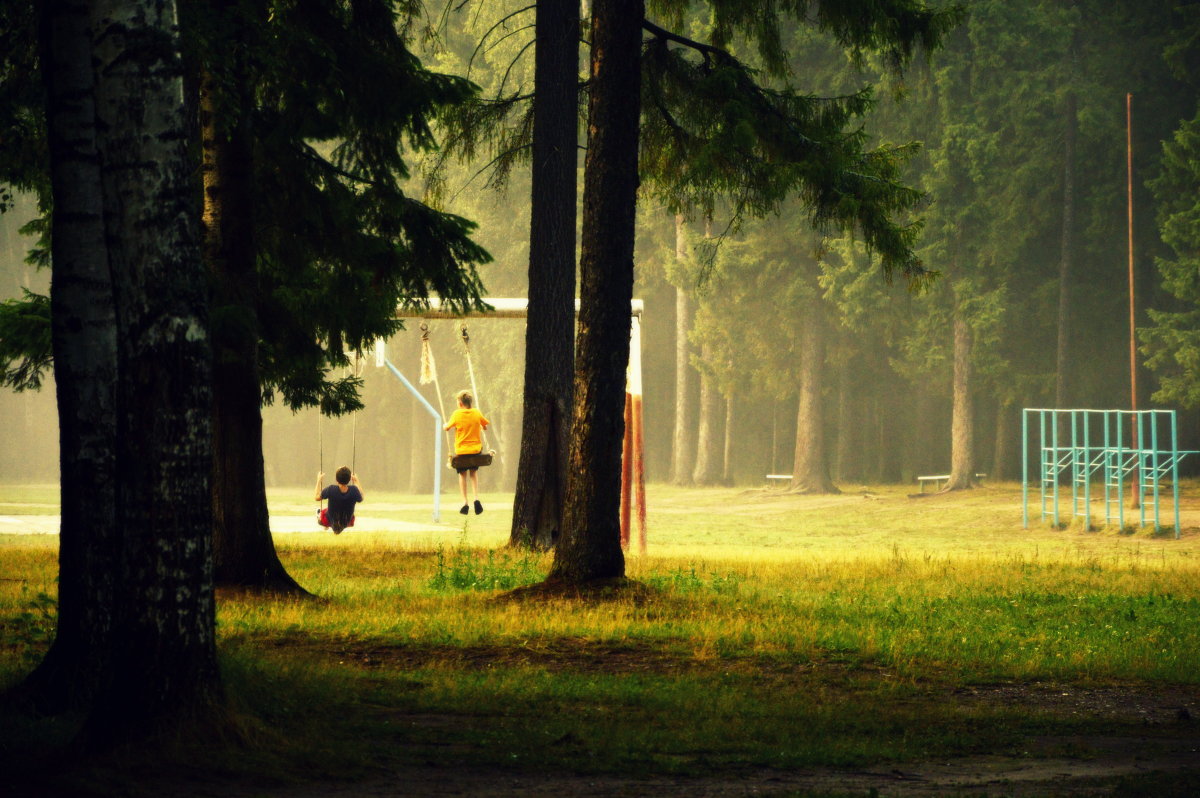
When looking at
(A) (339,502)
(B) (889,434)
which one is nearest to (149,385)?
(A) (339,502)

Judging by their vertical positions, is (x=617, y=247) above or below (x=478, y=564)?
above

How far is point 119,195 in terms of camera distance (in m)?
5.82

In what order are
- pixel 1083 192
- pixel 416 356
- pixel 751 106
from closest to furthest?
pixel 751 106
pixel 1083 192
pixel 416 356

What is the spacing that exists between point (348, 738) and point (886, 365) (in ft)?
148

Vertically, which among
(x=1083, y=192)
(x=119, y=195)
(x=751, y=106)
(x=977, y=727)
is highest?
(x=1083, y=192)

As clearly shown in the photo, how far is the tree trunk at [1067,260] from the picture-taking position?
3891 centimetres

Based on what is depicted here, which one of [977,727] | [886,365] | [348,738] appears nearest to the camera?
[348,738]

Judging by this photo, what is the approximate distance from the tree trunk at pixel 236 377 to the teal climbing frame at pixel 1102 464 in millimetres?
18150

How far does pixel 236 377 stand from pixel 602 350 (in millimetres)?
2945

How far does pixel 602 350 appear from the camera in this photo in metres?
11.4

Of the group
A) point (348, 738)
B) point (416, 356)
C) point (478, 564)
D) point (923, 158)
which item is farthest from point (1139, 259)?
point (348, 738)

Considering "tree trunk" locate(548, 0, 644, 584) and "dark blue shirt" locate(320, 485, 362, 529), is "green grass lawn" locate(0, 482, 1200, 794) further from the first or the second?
"dark blue shirt" locate(320, 485, 362, 529)

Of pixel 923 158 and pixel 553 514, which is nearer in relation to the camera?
pixel 553 514

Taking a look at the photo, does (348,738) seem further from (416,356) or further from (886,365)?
(416,356)
